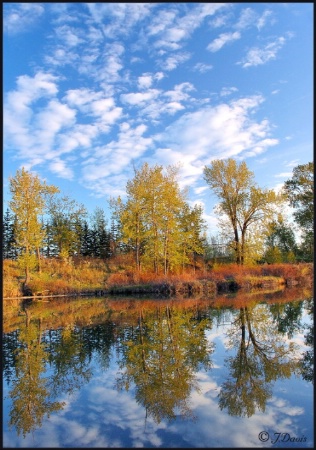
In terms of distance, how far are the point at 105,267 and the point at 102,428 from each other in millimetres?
32343

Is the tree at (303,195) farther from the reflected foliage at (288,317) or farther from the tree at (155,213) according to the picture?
the reflected foliage at (288,317)

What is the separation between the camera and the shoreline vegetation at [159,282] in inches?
1009

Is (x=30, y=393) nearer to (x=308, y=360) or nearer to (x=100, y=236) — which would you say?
(x=308, y=360)

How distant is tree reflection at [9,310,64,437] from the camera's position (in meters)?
4.94

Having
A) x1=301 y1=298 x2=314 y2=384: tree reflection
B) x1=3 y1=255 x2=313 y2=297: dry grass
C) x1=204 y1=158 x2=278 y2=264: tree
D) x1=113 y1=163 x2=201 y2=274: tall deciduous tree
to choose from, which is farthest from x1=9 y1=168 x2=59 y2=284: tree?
x1=301 y1=298 x2=314 y2=384: tree reflection

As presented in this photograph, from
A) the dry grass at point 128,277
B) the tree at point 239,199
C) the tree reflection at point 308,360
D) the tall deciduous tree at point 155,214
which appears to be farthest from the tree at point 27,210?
the tree reflection at point 308,360

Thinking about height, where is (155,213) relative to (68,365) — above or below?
above

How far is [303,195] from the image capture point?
34000mm

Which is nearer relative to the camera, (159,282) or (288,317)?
(288,317)

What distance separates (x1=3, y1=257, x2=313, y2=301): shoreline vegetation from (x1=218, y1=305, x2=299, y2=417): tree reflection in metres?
14.2

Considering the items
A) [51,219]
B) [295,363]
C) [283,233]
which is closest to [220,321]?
[295,363]

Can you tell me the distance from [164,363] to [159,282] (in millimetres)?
19315

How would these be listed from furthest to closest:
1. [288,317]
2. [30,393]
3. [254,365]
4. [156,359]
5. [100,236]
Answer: [100,236], [288,317], [156,359], [254,365], [30,393]

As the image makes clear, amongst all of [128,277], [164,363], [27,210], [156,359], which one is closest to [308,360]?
[164,363]
